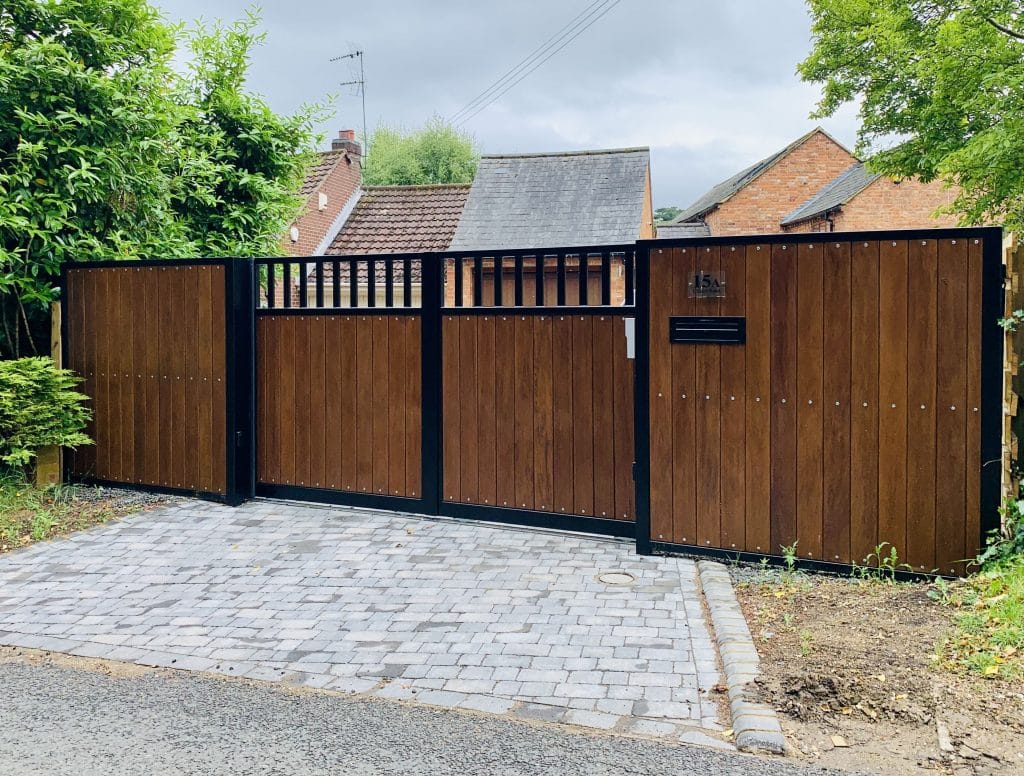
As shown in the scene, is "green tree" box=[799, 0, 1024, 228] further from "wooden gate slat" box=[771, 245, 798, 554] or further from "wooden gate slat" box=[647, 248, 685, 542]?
"wooden gate slat" box=[647, 248, 685, 542]

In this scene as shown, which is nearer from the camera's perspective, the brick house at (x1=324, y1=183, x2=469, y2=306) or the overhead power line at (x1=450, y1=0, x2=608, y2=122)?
the brick house at (x1=324, y1=183, x2=469, y2=306)

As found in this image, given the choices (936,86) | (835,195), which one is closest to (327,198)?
(936,86)

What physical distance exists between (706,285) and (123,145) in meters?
5.84

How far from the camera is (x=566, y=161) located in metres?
24.5

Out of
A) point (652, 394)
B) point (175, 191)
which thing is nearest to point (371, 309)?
point (652, 394)

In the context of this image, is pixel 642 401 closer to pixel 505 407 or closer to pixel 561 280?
pixel 561 280

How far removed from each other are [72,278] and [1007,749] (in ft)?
26.1

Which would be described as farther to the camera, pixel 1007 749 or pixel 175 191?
pixel 175 191

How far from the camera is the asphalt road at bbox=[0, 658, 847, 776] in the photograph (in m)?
3.05

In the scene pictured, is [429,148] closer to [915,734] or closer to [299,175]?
[299,175]

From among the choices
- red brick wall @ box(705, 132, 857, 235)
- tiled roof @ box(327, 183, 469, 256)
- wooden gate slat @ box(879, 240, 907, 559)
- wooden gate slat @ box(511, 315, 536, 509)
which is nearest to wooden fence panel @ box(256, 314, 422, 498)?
wooden gate slat @ box(511, 315, 536, 509)

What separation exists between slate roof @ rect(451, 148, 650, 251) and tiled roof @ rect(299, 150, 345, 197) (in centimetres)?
364

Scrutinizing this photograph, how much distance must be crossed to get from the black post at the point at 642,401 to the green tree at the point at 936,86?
22.5 ft

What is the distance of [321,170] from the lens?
74.9ft
